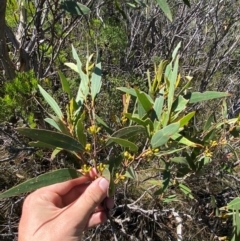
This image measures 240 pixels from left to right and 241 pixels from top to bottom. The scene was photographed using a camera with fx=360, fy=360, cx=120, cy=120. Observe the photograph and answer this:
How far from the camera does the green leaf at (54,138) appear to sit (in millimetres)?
795

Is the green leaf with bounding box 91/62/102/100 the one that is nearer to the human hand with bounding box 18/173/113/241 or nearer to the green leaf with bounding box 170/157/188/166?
the human hand with bounding box 18/173/113/241

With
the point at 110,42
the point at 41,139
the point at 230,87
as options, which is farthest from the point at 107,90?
the point at 41,139

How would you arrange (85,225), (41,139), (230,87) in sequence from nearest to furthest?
(41,139), (85,225), (230,87)

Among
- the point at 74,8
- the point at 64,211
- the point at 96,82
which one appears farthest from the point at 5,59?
the point at 64,211

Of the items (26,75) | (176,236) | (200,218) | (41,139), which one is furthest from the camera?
(176,236)

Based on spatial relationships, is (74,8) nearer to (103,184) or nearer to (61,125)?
(61,125)

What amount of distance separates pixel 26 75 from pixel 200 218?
1.09 meters

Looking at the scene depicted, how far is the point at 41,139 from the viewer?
82cm

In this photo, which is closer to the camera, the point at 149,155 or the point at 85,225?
the point at 149,155

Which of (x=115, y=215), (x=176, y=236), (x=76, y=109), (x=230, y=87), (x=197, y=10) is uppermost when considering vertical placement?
(x=76, y=109)

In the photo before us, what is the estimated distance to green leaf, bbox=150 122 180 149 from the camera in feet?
2.75

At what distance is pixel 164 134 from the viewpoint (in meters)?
0.85

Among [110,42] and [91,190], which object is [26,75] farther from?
[110,42]

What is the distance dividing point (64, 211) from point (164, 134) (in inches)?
15.4
